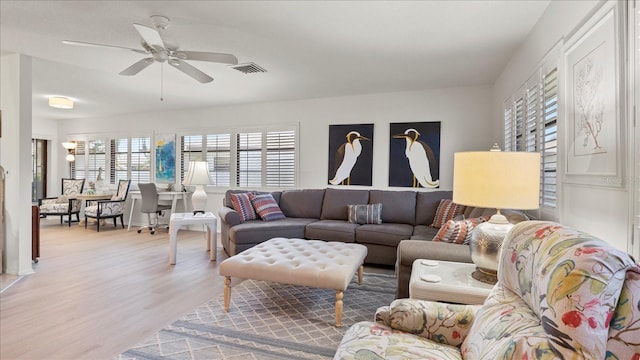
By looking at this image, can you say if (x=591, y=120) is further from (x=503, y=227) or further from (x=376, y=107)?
(x=376, y=107)

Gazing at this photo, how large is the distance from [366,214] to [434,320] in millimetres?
2852

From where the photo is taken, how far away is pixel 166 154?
6504 mm

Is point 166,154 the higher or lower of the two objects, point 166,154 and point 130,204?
the higher

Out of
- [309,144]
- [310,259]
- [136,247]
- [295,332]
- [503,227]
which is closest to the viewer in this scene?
[503,227]

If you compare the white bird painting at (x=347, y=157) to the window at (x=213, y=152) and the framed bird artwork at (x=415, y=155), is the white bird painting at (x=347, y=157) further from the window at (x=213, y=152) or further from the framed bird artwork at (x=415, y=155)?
the window at (x=213, y=152)

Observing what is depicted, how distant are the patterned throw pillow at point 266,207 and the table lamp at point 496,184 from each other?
3.11 metres

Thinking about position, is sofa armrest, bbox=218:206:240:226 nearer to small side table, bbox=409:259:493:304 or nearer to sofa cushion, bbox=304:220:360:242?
sofa cushion, bbox=304:220:360:242

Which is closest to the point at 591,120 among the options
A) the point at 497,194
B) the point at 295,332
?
the point at 497,194

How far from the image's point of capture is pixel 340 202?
468 cm

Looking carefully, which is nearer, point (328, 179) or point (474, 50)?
point (474, 50)

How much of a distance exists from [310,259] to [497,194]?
5.00 ft

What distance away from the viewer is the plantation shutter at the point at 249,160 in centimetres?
590

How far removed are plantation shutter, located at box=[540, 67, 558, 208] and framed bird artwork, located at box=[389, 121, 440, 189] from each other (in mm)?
2288

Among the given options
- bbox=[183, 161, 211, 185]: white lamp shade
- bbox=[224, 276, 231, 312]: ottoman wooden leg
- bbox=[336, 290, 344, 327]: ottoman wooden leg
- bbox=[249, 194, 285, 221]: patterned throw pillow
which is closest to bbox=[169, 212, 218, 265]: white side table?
bbox=[183, 161, 211, 185]: white lamp shade
